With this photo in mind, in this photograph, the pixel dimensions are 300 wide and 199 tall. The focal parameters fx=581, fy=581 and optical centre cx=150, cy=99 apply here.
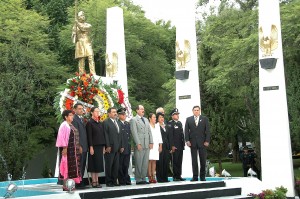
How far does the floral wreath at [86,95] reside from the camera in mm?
13750

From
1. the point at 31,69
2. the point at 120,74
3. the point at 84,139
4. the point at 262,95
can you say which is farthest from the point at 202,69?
the point at 84,139

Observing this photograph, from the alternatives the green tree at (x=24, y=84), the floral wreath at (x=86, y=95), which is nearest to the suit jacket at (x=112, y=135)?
the floral wreath at (x=86, y=95)

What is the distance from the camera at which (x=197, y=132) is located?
12.9 meters

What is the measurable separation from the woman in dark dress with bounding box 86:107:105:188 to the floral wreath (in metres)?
1.96

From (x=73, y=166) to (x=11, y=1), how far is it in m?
18.1

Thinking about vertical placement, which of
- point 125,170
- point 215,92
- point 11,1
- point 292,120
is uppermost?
point 11,1

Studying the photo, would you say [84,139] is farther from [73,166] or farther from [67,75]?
[67,75]

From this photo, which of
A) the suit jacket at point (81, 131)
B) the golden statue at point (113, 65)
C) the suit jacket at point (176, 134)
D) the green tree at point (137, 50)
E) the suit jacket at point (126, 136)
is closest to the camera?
the suit jacket at point (81, 131)

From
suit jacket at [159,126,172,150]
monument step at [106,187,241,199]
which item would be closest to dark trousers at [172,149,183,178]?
suit jacket at [159,126,172,150]

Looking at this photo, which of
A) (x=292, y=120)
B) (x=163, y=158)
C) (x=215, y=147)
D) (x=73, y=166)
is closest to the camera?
(x=73, y=166)

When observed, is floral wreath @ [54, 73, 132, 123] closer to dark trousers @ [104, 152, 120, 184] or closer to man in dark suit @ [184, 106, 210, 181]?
dark trousers @ [104, 152, 120, 184]

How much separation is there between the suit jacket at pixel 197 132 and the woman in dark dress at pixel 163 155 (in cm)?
47

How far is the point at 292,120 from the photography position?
20625mm

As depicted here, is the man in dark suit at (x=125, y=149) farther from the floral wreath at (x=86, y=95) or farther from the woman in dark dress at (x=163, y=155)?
the floral wreath at (x=86, y=95)
